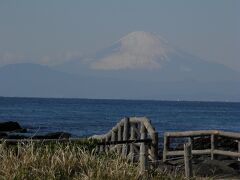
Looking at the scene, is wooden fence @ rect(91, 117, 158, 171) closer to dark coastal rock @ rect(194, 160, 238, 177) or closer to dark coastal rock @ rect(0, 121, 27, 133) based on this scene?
dark coastal rock @ rect(194, 160, 238, 177)

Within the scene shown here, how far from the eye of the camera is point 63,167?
11531mm

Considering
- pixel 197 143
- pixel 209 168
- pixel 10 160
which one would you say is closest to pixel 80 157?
pixel 10 160

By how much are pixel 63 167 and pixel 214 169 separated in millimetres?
7089

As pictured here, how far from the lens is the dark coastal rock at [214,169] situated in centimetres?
1739

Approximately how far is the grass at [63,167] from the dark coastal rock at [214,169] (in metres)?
5.25

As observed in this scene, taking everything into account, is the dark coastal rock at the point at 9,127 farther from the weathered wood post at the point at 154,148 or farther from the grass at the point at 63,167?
the grass at the point at 63,167

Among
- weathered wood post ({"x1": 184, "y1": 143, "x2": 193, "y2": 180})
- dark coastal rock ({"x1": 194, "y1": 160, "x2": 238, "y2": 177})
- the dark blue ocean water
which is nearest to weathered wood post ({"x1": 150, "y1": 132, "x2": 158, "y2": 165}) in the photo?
dark coastal rock ({"x1": 194, "y1": 160, "x2": 238, "y2": 177})

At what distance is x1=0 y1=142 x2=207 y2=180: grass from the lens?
36.7 feet

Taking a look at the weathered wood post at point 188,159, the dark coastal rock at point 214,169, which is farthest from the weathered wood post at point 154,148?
the weathered wood post at point 188,159

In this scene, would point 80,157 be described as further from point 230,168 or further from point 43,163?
point 230,168

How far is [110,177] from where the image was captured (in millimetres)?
11203

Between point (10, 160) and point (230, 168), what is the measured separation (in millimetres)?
8568

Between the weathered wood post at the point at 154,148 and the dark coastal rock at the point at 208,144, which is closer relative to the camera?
the weathered wood post at the point at 154,148

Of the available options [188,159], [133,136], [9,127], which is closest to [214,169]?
[133,136]
